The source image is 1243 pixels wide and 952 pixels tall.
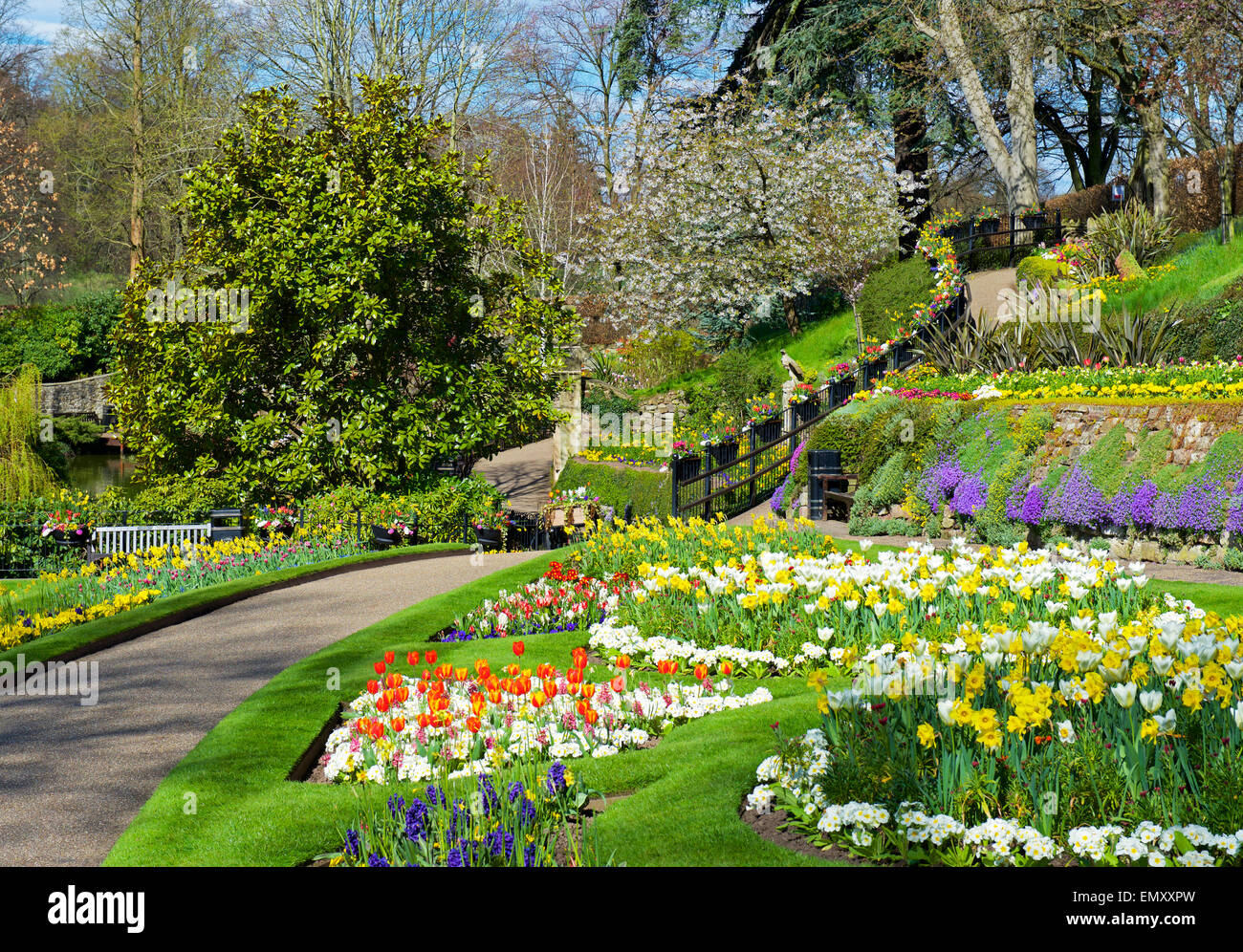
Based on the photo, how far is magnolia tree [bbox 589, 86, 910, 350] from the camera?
2647 cm

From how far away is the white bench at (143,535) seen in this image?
570 inches

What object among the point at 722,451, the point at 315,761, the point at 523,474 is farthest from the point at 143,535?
the point at 523,474

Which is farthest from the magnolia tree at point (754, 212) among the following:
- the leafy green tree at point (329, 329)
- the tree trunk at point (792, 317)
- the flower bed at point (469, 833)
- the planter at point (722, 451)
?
the flower bed at point (469, 833)

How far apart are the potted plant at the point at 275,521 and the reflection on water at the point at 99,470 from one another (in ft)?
50.9

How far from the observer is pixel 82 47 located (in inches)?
1636

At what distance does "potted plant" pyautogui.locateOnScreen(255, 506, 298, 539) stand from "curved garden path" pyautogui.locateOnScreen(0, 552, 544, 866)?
397cm

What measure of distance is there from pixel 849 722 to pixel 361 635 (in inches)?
199

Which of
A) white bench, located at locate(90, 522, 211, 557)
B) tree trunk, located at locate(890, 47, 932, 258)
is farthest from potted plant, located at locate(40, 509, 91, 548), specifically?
tree trunk, located at locate(890, 47, 932, 258)

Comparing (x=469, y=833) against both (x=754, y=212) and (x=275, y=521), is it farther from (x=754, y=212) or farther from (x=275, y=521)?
(x=754, y=212)

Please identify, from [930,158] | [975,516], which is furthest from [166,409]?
[930,158]

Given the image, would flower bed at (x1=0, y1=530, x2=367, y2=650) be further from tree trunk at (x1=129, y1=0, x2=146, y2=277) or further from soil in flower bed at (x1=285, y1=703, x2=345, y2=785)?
tree trunk at (x1=129, y1=0, x2=146, y2=277)

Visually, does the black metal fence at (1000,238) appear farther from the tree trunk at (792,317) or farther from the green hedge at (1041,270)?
the green hedge at (1041,270)
